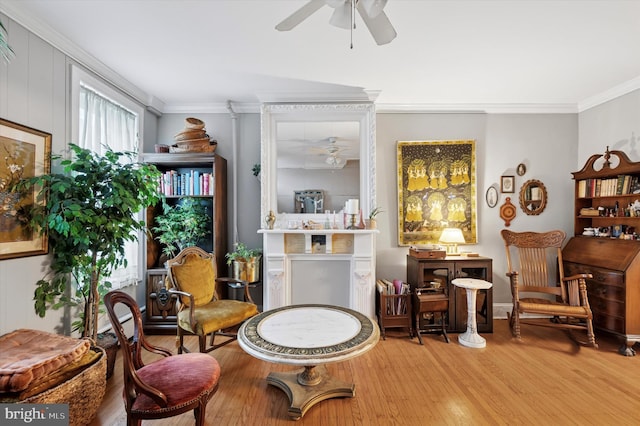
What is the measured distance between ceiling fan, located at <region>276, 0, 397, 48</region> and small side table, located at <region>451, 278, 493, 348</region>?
2511 mm

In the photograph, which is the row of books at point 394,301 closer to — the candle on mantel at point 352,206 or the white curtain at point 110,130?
the candle on mantel at point 352,206

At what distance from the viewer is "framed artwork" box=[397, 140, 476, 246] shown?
3771 mm

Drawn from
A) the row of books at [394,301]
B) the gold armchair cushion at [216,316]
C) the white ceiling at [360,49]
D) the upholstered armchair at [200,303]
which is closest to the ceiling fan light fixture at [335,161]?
the white ceiling at [360,49]

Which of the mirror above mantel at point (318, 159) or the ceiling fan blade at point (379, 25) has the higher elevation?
the ceiling fan blade at point (379, 25)

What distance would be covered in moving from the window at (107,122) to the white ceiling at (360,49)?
9.2 inches

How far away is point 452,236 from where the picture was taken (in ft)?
11.4

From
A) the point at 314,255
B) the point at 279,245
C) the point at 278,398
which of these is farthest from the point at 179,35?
the point at 278,398

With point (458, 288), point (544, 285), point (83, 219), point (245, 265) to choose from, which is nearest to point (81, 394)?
point (83, 219)

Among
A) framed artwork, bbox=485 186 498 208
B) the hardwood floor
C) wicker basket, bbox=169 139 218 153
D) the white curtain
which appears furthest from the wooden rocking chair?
the white curtain

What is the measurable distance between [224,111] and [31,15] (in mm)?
1887

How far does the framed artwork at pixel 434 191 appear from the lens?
3.77 m

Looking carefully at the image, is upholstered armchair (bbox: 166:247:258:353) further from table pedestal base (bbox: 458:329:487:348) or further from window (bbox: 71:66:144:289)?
table pedestal base (bbox: 458:329:487:348)

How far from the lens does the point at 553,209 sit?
3.83m

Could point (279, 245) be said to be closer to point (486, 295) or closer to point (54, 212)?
point (54, 212)
